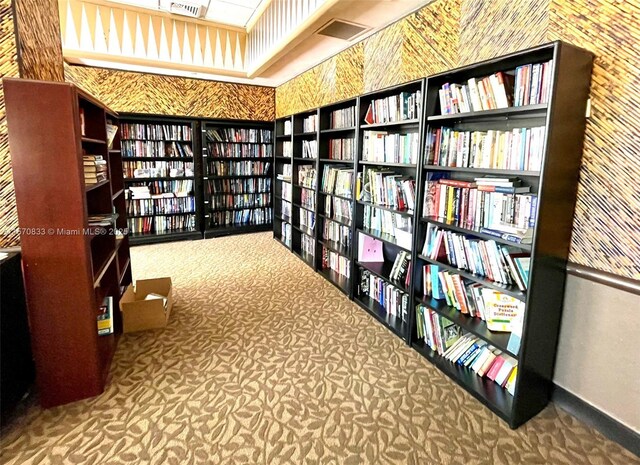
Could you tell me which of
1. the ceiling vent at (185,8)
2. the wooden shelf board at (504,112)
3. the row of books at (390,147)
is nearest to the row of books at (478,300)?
the row of books at (390,147)

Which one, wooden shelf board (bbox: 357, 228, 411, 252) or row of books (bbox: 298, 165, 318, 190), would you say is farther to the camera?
row of books (bbox: 298, 165, 318, 190)

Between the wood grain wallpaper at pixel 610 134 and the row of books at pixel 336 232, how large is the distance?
Result: 6.91 feet

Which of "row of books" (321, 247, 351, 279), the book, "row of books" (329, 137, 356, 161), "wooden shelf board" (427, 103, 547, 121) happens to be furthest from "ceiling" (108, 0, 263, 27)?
the book

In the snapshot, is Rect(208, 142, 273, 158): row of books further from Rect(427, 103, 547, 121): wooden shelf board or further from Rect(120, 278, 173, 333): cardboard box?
Rect(427, 103, 547, 121): wooden shelf board

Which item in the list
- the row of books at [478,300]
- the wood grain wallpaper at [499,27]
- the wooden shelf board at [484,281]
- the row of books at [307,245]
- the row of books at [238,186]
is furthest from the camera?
the row of books at [238,186]

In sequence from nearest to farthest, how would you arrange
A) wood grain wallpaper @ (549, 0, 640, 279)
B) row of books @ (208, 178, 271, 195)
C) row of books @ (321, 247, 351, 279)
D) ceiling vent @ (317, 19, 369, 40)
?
wood grain wallpaper @ (549, 0, 640, 279) < ceiling vent @ (317, 19, 369, 40) < row of books @ (321, 247, 351, 279) < row of books @ (208, 178, 271, 195)

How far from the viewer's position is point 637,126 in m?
1.57

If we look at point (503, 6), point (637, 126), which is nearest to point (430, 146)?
point (503, 6)

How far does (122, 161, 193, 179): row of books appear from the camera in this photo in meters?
5.25

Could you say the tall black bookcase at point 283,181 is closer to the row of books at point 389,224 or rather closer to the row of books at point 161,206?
the row of books at point 161,206

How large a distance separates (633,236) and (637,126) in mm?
512

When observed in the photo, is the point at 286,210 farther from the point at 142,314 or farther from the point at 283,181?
the point at 142,314

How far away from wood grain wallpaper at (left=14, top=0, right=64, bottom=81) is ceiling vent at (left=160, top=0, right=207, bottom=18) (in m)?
1.61

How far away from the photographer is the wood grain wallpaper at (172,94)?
190 inches
